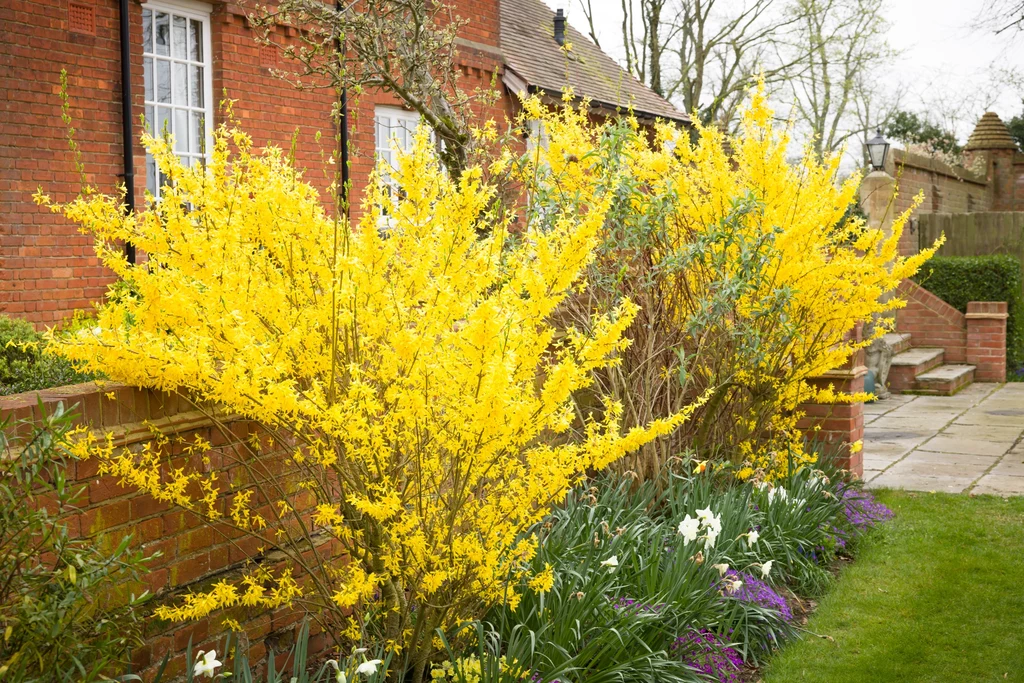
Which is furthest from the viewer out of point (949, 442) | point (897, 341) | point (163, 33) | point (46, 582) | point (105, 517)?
point (897, 341)

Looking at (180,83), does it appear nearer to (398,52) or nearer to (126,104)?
(126,104)

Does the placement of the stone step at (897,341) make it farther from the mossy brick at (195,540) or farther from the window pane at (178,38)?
the mossy brick at (195,540)

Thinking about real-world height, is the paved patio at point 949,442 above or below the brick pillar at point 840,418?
below

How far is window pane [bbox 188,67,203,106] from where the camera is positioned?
1055 cm

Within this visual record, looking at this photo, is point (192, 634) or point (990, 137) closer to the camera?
point (192, 634)

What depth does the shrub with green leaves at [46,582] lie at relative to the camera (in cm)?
247

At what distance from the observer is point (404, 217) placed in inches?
144

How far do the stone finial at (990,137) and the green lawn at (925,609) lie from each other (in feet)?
67.4

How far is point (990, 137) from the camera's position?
25109 mm

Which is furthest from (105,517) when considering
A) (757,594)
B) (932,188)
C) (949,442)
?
(932,188)

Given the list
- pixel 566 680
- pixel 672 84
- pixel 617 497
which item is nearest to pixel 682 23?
pixel 672 84

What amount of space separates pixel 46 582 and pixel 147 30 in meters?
8.61

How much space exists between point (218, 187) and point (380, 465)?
1.16m

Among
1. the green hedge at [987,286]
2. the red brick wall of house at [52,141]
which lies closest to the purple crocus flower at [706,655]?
the red brick wall of house at [52,141]
